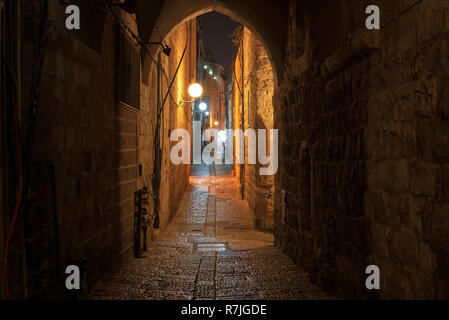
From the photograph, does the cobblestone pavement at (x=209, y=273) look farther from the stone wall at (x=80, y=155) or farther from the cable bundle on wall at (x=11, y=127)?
the cable bundle on wall at (x=11, y=127)

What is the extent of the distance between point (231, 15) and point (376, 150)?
4.82 m

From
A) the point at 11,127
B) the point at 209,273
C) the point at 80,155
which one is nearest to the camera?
the point at 11,127

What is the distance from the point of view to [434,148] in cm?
192

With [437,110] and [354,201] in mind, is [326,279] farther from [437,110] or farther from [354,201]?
[437,110]

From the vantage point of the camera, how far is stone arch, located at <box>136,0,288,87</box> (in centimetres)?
548

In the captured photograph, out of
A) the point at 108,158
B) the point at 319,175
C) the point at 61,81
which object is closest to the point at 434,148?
the point at 319,175

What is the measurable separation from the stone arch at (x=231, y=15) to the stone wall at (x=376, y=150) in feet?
3.07

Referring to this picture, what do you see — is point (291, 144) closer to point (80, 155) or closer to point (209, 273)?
point (209, 273)

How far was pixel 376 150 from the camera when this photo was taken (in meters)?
2.64

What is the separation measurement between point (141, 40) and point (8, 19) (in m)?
3.57

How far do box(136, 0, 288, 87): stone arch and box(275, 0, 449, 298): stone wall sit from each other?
0.94m

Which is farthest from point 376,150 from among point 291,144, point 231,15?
point 231,15

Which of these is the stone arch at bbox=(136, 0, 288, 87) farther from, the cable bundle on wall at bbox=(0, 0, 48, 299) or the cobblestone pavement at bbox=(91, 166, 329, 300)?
the cable bundle on wall at bbox=(0, 0, 48, 299)

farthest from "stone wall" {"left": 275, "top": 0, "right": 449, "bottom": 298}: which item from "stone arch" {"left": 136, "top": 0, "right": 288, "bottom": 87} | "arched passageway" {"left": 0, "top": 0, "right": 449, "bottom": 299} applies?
"stone arch" {"left": 136, "top": 0, "right": 288, "bottom": 87}
